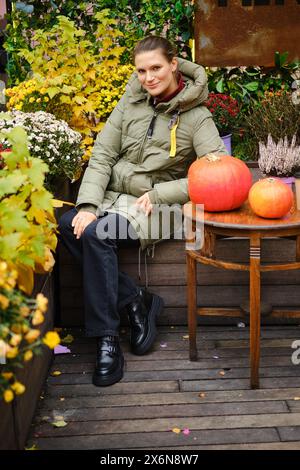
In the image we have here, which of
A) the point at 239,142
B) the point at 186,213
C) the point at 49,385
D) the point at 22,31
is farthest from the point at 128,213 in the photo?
the point at 22,31

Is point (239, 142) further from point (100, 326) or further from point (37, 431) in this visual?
point (37, 431)

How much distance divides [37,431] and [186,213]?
1003 mm

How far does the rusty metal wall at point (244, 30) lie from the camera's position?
14.2 feet

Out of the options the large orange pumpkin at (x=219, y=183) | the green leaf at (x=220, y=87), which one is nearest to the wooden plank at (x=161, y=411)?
the large orange pumpkin at (x=219, y=183)

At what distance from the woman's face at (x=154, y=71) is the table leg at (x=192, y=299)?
0.76 m

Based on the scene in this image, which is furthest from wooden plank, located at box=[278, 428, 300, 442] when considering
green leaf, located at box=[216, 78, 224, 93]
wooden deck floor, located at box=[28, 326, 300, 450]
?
green leaf, located at box=[216, 78, 224, 93]

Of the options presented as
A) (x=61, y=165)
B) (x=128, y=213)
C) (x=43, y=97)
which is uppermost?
(x=43, y=97)

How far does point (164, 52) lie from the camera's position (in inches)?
120

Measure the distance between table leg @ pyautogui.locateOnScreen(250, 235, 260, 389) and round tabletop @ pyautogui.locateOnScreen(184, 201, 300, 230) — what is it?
0.06m

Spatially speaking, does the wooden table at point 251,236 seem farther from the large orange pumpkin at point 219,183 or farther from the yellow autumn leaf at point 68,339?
the yellow autumn leaf at point 68,339

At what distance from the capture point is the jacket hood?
3094 millimetres

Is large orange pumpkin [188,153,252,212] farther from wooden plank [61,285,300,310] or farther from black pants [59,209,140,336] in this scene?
wooden plank [61,285,300,310]

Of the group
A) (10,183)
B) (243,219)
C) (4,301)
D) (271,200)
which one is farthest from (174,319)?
(4,301)

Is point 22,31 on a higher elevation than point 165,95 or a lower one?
higher
